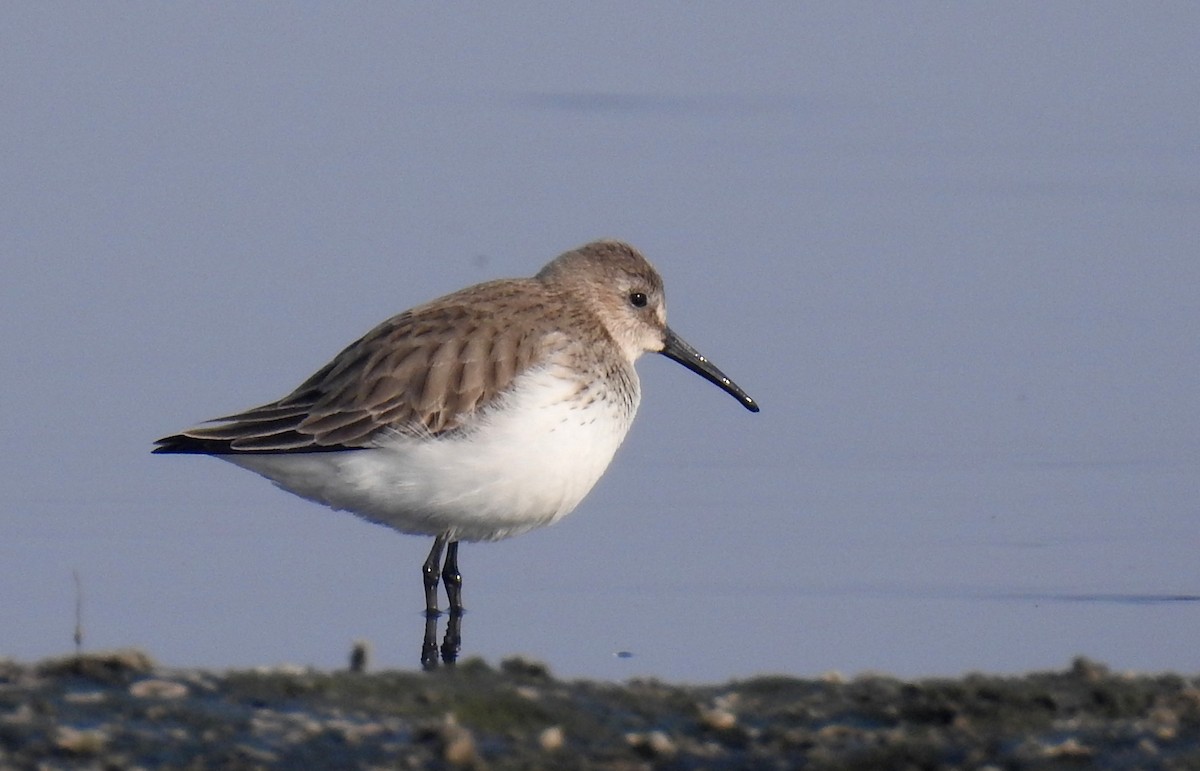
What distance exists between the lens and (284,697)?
433 centimetres

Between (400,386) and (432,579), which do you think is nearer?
(400,386)

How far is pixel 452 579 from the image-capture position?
7.17 metres

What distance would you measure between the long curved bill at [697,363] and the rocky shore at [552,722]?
3.46 m

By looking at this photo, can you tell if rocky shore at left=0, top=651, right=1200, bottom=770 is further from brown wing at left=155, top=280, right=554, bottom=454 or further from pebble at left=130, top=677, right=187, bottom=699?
brown wing at left=155, top=280, right=554, bottom=454

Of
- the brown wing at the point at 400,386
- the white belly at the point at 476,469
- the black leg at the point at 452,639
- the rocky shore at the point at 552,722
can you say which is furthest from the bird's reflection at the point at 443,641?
the rocky shore at the point at 552,722

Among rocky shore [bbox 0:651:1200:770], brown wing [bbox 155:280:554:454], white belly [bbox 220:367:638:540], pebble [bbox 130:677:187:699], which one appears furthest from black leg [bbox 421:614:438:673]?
pebble [bbox 130:677:187:699]

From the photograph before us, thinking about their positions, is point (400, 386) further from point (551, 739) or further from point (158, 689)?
point (551, 739)

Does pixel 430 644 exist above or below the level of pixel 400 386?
below

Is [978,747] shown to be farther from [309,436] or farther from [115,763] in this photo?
[309,436]

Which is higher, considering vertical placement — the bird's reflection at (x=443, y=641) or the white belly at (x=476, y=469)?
the white belly at (x=476, y=469)

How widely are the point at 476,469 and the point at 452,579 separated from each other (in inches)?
29.2

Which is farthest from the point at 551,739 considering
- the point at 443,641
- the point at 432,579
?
the point at 432,579

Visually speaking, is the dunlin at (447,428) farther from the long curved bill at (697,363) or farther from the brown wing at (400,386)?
the long curved bill at (697,363)

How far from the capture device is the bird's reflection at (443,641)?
260 inches
